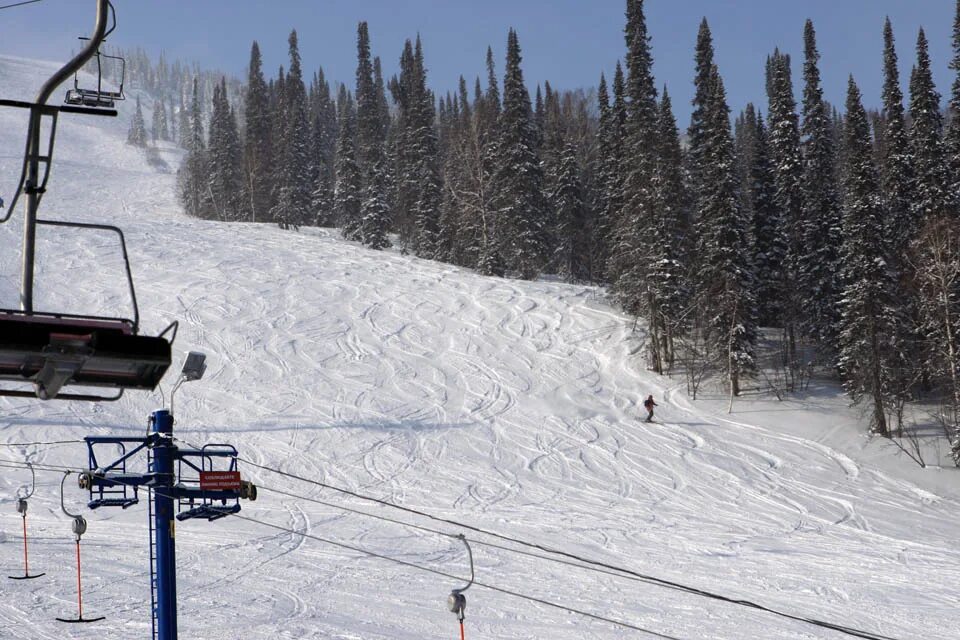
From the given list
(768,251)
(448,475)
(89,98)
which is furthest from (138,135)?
(89,98)

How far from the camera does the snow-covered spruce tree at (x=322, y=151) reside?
83.1 m

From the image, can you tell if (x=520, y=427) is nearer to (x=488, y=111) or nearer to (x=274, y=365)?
(x=274, y=365)

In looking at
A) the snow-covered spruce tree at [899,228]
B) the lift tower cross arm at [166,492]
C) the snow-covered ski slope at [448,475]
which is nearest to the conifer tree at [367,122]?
the snow-covered ski slope at [448,475]

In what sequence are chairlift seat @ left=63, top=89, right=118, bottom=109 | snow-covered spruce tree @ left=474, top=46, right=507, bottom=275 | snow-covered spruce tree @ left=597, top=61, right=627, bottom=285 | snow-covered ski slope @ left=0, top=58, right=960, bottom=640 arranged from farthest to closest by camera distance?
1. snow-covered spruce tree @ left=474, top=46, right=507, bottom=275
2. snow-covered spruce tree @ left=597, top=61, right=627, bottom=285
3. snow-covered ski slope @ left=0, top=58, right=960, bottom=640
4. chairlift seat @ left=63, top=89, right=118, bottom=109

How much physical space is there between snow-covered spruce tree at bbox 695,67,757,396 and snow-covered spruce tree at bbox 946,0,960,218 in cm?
1153

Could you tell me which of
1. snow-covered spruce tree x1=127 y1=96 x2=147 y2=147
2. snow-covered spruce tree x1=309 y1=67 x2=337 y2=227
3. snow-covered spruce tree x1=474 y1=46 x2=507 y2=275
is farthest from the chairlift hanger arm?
snow-covered spruce tree x1=127 y1=96 x2=147 y2=147

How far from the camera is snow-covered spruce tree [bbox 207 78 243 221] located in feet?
310

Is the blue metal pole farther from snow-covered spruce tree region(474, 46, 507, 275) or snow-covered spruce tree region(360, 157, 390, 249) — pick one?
snow-covered spruce tree region(360, 157, 390, 249)

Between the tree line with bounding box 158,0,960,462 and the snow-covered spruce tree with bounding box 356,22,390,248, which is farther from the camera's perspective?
the snow-covered spruce tree with bounding box 356,22,390,248

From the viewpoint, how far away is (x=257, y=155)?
290 ft

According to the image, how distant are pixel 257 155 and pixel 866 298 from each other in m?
65.5

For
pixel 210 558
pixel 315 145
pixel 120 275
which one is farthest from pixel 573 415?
pixel 315 145

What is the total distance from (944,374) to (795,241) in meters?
14.3

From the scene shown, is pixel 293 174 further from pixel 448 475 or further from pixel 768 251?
pixel 448 475
